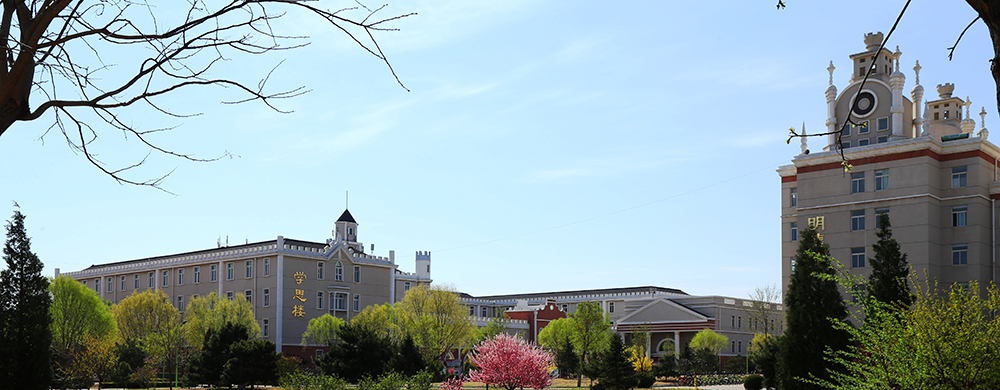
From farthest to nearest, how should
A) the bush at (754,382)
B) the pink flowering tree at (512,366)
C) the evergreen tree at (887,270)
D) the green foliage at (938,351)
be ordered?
1. the bush at (754,382)
2. the evergreen tree at (887,270)
3. the pink flowering tree at (512,366)
4. the green foliage at (938,351)

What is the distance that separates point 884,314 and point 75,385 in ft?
127

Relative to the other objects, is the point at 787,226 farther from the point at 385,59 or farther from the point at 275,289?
the point at 385,59

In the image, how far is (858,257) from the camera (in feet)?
136

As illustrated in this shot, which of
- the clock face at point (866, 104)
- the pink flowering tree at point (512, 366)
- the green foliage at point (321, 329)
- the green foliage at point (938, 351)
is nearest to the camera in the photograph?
the green foliage at point (938, 351)

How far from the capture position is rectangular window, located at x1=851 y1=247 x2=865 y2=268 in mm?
41062

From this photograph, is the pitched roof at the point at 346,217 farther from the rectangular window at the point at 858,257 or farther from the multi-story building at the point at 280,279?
the rectangular window at the point at 858,257

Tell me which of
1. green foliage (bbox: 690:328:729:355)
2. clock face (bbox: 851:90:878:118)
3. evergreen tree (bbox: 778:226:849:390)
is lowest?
green foliage (bbox: 690:328:729:355)

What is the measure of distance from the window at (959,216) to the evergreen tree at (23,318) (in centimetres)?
3690

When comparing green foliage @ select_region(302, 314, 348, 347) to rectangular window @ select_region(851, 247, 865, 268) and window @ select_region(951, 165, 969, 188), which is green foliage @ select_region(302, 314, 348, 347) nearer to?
rectangular window @ select_region(851, 247, 865, 268)

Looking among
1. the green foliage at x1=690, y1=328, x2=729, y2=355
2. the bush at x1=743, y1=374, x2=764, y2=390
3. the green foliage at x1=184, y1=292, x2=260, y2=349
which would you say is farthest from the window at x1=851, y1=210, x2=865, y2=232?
the green foliage at x1=184, y1=292, x2=260, y2=349

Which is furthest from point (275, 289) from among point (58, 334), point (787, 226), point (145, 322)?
point (787, 226)

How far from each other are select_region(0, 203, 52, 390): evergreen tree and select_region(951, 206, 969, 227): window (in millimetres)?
36899

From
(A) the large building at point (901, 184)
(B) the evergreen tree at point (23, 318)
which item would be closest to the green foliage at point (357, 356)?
(B) the evergreen tree at point (23, 318)

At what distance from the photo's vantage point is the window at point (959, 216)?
39.5 metres
